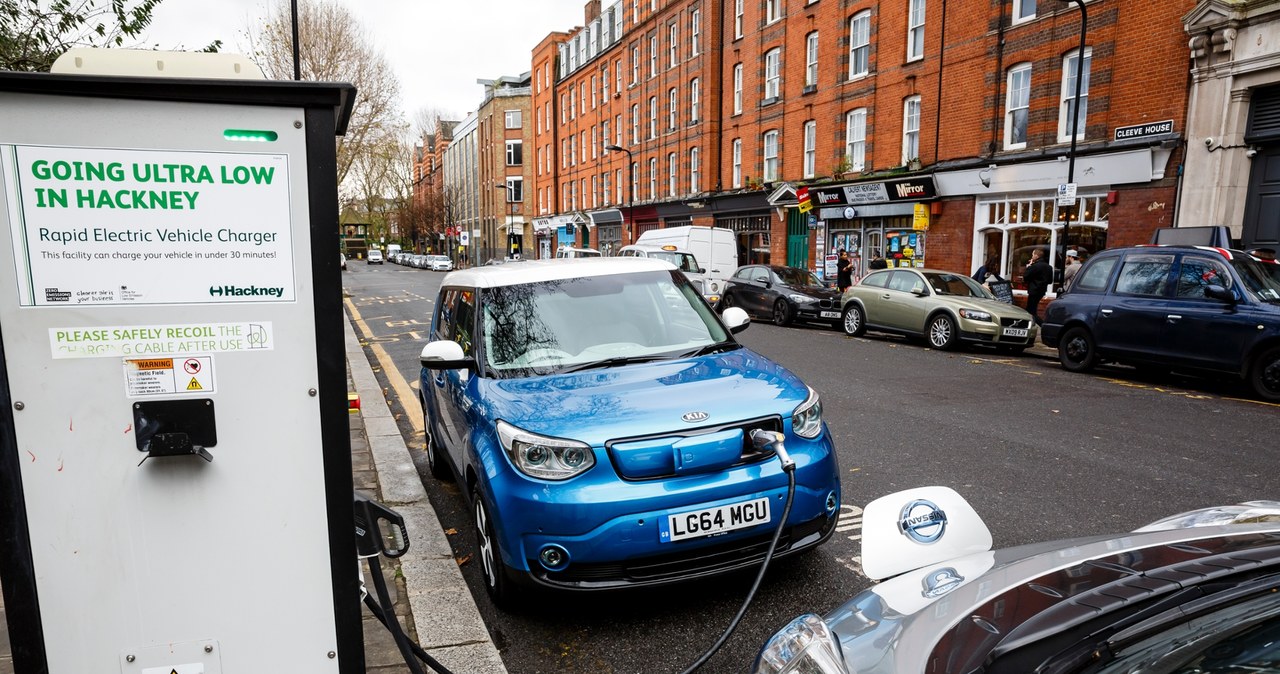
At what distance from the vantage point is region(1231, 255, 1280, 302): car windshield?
29.7ft

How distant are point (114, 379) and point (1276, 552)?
108 inches

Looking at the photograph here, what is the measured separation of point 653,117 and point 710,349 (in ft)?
119

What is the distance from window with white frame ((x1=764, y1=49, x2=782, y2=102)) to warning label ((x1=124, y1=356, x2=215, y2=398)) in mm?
28721

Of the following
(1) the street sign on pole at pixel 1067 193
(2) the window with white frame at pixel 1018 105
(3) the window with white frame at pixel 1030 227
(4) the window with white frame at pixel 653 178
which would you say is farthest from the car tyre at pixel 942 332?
(4) the window with white frame at pixel 653 178

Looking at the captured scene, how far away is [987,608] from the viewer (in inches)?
68.8

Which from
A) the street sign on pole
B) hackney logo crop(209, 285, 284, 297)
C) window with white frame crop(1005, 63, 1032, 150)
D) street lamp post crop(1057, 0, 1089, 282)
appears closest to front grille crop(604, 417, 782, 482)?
hackney logo crop(209, 285, 284, 297)

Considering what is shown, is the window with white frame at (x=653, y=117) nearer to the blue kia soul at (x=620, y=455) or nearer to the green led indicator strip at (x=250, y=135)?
the blue kia soul at (x=620, y=455)

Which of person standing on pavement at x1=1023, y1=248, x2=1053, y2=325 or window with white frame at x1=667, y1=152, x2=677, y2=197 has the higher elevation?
window with white frame at x1=667, y1=152, x2=677, y2=197

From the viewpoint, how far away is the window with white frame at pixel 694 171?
34531mm

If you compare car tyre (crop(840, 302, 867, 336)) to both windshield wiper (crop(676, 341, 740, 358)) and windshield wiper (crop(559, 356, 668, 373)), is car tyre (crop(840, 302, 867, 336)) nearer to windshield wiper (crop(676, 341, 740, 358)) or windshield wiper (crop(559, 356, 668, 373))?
windshield wiper (crop(676, 341, 740, 358))

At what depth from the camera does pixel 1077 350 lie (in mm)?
11047

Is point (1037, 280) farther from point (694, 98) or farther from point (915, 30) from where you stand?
point (694, 98)

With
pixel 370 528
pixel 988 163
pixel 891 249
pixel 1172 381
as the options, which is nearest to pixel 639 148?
pixel 891 249

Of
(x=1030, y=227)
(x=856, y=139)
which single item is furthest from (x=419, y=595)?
(x=856, y=139)
